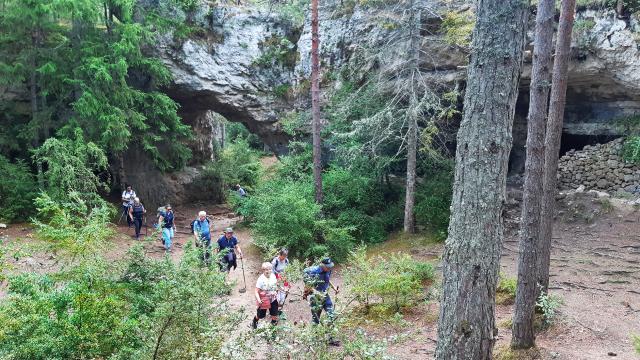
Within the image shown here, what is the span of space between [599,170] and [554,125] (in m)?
8.08

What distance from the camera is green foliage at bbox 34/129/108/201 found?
13.3m

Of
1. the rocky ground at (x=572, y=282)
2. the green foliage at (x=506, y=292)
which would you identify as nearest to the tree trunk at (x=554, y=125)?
the rocky ground at (x=572, y=282)

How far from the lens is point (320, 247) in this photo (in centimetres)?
1266

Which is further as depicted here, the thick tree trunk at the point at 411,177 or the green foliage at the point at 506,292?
the thick tree trunk at the point at 411,177

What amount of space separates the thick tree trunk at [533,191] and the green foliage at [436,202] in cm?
621

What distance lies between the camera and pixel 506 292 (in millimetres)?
9953

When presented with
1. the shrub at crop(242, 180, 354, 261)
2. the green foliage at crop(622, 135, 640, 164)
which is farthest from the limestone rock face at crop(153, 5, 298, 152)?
the green foliage at crop(622, 135, 640, 164)

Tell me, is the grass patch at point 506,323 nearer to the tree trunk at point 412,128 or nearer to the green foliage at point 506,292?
the green foliage at point 506,292

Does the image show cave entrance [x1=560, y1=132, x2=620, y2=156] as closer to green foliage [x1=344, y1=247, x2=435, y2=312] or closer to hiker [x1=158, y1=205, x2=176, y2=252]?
green foliage [x1=344, y1=247, x2=435, y2=312]

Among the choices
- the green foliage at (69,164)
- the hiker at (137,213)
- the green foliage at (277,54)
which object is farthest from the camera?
the green foliage at (277,54)

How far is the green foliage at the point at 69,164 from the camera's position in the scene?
13297 millimetres

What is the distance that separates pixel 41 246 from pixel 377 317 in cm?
640

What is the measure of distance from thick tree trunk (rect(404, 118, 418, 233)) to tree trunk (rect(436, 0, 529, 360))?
9.23 meters

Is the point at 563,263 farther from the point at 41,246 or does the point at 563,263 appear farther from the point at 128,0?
the point at 128,0
